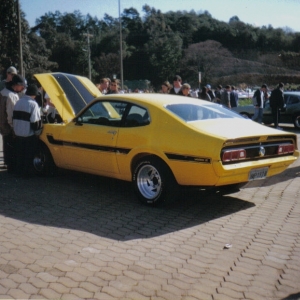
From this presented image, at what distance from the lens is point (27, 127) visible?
7.78 m

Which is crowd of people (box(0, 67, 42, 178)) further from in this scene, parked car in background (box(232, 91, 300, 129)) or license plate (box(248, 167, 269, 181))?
parked car in background (box(232, 91, 300, 129))

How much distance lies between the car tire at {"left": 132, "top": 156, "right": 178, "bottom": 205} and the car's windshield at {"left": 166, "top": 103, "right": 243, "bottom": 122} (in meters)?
0.76

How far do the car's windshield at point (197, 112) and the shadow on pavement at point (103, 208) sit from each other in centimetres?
127

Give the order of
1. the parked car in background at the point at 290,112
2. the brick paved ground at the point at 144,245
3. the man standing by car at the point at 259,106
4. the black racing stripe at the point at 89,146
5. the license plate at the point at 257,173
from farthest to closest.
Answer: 1. the parked car in background at the point at 290,112
2. the man standing by car at the point at 259,106
3. the black racing stripe at the point at 89,146
4. the license plate at the point at 257,173
5. the brick paved ground at the point at 144,245

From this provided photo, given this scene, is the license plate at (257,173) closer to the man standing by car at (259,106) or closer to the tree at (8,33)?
the man standing by car at (259,106)

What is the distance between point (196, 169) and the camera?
216 inches

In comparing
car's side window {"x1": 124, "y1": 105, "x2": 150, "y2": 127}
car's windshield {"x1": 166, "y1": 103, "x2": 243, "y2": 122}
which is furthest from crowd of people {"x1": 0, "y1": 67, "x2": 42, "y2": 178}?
car's windshield {"x1": 166, "y1": 103, "x2": 243, "y2": 122}

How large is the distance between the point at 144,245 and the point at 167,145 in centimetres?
157

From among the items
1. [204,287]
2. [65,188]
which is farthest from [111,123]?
[204,287]

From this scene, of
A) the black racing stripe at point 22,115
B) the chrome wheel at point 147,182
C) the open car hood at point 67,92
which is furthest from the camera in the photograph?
the open car hood at point 67,92

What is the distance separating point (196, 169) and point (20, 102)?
12.6ft

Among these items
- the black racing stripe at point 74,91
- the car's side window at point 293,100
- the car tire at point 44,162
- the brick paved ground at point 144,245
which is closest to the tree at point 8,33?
the car's side window at point 293,100

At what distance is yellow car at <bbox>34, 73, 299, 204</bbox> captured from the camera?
5477 mm

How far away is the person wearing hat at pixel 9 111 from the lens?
26.8 feet
